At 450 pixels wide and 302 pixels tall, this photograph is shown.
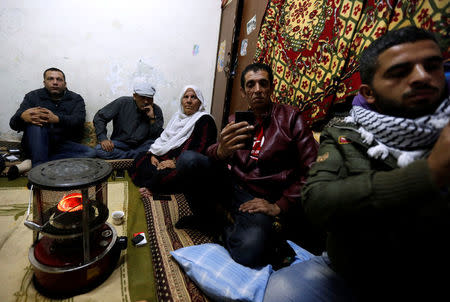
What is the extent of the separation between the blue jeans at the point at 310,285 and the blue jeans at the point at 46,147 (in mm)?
2704

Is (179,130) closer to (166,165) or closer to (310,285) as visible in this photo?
(166,165)

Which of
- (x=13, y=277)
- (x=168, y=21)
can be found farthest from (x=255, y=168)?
(x=168, y=21)

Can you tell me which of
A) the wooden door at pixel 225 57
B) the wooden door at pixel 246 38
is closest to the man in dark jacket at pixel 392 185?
the wooden door at pixel 246 38

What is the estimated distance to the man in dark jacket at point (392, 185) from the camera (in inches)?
20.7

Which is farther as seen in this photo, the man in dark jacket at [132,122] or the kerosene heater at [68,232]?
the man in dark jacket at [132,122]

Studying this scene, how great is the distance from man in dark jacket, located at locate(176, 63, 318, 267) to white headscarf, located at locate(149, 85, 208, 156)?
3.18ft

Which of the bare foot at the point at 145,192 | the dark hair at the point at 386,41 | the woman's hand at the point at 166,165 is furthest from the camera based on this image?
the woman's hand at the point at 166,165

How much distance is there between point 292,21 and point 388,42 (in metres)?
1.26

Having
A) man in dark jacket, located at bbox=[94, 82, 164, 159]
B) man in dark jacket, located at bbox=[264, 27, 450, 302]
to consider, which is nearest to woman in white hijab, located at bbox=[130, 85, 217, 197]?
man in dark jacket, located at bbox=[94, 82, 164, 159]

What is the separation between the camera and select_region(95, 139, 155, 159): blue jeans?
8.93ft

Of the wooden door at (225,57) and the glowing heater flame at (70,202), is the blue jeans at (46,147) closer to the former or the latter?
the glowing heater flame at (70,202)

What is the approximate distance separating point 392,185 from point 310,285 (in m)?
0.54

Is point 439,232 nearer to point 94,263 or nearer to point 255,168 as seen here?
point 255,168

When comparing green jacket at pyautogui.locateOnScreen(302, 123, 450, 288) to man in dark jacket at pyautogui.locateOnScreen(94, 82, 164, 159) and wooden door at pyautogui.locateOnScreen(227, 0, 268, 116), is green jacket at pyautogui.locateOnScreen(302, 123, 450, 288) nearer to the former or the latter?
wooden door at pyautogui.locateOnScreen(227, 0, 268, 116)
